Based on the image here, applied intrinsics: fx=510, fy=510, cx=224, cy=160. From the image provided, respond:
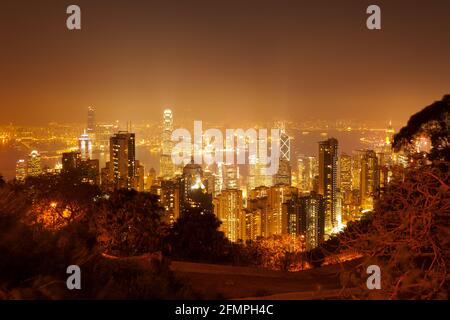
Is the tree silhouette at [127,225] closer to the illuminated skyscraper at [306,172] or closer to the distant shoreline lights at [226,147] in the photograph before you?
the distant shoreline lights at [226,147]

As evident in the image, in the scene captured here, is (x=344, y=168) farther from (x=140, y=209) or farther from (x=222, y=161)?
(x=140, y=209)

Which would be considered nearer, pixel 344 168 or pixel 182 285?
pixel 182 285

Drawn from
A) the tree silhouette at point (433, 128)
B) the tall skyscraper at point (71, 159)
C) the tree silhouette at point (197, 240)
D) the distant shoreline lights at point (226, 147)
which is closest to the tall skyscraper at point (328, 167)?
the distant shoreline lights at point (226, 147)

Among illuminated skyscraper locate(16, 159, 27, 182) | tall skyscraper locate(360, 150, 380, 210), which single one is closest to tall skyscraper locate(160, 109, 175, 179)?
illuminated skyscraper locate(16, 159, 27, 182)

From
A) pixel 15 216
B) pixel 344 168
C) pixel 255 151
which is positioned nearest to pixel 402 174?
pixel 15 216
